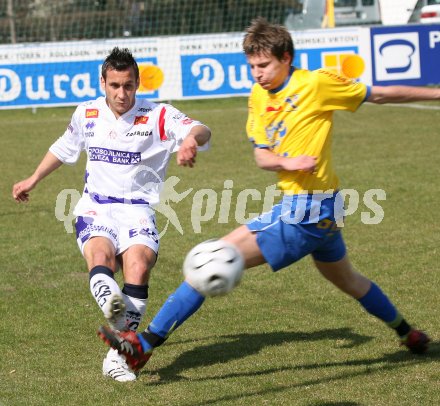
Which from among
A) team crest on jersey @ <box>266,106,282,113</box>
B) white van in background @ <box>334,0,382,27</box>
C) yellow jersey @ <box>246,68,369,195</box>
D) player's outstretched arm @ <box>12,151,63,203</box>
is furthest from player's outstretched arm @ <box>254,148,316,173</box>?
white van in background @ <box>334,0,382,27</box>

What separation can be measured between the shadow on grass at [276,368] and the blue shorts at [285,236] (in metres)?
0.72

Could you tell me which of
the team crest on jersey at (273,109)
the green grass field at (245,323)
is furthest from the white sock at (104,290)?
the team crest on jersey at (273,109)

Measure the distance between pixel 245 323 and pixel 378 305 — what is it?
1.33 metres

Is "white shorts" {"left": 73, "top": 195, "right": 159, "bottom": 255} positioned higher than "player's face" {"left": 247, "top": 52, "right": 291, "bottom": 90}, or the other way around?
"player's face" {"left": 247, "top": 52, "right": 291, "bottom": 90}

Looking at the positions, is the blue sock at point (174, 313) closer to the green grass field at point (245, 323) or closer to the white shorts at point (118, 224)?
the green grass field at point (245, 323)

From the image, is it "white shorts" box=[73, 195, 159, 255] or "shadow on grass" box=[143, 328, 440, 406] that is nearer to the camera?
"shadow on grass" box=[143, 328, 440, 406]

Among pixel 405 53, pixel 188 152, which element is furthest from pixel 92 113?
pixel 405 53

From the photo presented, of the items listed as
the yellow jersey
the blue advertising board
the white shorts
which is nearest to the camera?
the yellow jersey

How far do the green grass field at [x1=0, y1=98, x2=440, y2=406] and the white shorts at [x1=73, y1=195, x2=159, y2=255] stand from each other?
75 cm

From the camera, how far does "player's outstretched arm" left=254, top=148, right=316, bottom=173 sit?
475 cm

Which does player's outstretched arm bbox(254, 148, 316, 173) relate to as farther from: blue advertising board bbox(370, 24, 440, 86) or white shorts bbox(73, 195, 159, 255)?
blue advertising board bbox(370, 24, 440, 86)

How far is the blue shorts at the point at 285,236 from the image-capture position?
506 cm

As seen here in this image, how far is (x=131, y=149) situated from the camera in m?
5.86

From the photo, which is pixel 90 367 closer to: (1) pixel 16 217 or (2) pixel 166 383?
(2) pixel 166 383
